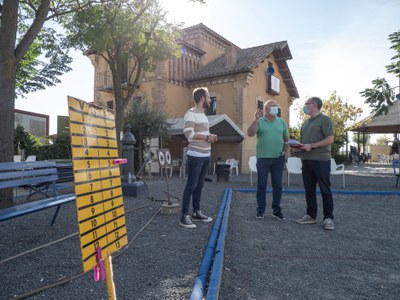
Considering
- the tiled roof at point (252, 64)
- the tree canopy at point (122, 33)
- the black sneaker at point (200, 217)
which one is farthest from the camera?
the tiled roof at point (252, 64)

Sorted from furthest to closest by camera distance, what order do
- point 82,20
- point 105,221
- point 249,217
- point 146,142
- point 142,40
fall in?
point 146,142 → point 142,40 → point 82,20 → point 249,217 → point 105,221

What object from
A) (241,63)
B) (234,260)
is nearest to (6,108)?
(234,260)

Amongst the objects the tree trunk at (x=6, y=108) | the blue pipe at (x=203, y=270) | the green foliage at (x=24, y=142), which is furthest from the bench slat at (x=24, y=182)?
the green foliage at (x=24, y=142)

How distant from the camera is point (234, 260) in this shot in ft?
9.38

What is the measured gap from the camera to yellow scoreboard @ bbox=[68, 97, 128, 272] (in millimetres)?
1477

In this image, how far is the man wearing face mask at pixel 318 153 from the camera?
410 centimetres

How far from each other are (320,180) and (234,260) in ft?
6.39

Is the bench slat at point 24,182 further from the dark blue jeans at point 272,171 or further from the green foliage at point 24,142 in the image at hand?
the green foliage at point 24,142

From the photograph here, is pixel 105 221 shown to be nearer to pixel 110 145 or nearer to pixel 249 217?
pixel 110 145

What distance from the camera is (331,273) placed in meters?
2.60

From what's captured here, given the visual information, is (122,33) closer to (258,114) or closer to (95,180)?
(258,114)

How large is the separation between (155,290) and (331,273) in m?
1.53

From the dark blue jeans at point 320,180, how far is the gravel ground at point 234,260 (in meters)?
0.35

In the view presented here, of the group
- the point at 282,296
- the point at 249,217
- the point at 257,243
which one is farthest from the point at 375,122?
the point at 282,296
